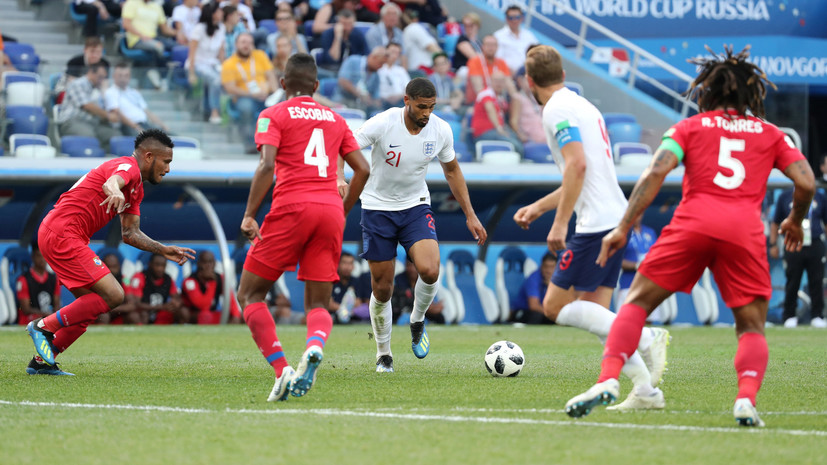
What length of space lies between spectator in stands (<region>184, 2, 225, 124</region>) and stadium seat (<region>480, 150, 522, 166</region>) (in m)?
3.94

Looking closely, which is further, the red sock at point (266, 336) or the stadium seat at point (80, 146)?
the stadium seat at point (80, 146)

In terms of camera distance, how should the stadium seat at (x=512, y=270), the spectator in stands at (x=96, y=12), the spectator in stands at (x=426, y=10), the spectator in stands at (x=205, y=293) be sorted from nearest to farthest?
the spectator in stands at (x=205, y=293) → the stadium seat at (x=512, y=270) → the spectator in stands at (x=96, y=12) → the spectator in stands at (x=426, y=10)

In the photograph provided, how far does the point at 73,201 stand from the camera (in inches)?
341

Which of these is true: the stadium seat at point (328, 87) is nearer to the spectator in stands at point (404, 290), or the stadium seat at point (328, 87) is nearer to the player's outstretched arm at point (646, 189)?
the spectator in stands at point (404, 290)

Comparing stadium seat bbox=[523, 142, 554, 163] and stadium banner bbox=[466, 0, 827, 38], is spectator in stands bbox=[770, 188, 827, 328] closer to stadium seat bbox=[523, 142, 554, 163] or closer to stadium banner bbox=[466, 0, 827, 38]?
stadium seat bbox=[523, 142, 554, 163]

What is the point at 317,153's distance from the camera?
269 inches

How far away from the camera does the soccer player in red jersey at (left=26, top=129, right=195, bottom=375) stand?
8.40 m

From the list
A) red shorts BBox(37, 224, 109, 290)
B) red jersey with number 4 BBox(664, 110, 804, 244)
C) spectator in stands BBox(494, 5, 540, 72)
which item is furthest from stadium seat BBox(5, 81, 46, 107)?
red jersey with number 4 BBox(664, 110, 804, 244)

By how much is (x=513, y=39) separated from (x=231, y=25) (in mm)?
5180

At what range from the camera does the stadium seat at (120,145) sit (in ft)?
50.6

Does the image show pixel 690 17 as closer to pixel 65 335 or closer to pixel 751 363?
pixel 65 335

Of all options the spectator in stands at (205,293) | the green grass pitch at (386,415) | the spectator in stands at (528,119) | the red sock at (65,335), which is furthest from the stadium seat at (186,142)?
the red sock at (65,335)

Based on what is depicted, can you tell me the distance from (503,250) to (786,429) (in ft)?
40.3

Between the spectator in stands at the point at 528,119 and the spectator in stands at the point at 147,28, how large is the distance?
5.48 meters
